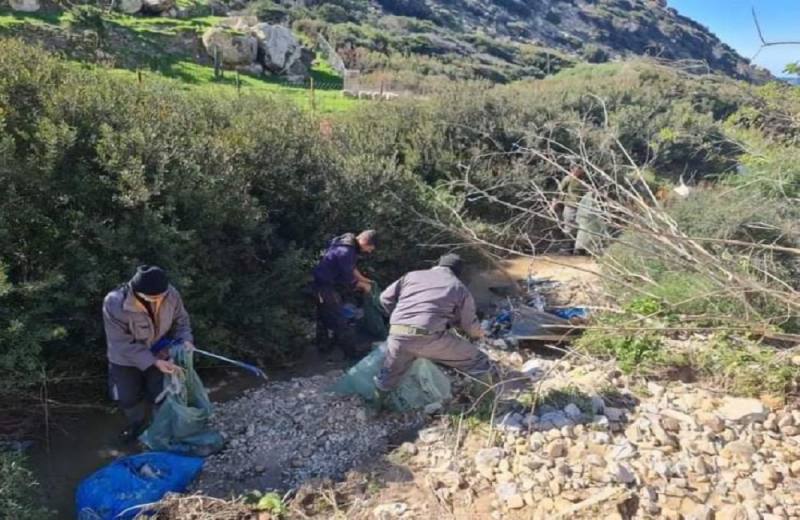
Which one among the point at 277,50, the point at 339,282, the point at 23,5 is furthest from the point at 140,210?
the point at 23,5

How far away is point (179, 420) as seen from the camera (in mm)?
4277

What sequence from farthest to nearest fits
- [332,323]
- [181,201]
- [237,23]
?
[237,23] → [332,323] → [181,201]

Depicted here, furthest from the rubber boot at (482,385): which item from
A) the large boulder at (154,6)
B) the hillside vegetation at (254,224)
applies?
the large boulder at (154,6)

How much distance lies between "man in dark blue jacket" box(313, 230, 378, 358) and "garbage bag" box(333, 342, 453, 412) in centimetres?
113

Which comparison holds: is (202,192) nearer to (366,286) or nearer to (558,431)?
(366,286)

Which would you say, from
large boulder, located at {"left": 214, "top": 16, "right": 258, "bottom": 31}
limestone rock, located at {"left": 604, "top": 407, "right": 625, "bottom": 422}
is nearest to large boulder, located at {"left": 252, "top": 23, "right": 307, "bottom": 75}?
large boulder, located at {"left": 214, "top": 16, "right": 258, "bottom": 31}

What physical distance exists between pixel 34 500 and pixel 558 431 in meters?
3.59

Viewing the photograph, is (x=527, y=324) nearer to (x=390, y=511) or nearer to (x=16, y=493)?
(x=390, y=511)

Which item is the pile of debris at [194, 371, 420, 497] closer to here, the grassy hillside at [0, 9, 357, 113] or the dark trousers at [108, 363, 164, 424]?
the dark trousers at [108, 363, 164, 424]

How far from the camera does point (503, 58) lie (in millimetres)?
39750

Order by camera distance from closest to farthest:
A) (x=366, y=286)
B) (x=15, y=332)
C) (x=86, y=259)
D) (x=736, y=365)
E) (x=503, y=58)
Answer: (x=15, y=332), (x=86, y=259), (x=736, y=365), (x=366, y=286), (x=503, y=58)

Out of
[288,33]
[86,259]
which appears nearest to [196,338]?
[86,259]

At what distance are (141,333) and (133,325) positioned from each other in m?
0.09

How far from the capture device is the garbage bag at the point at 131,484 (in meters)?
3.68
